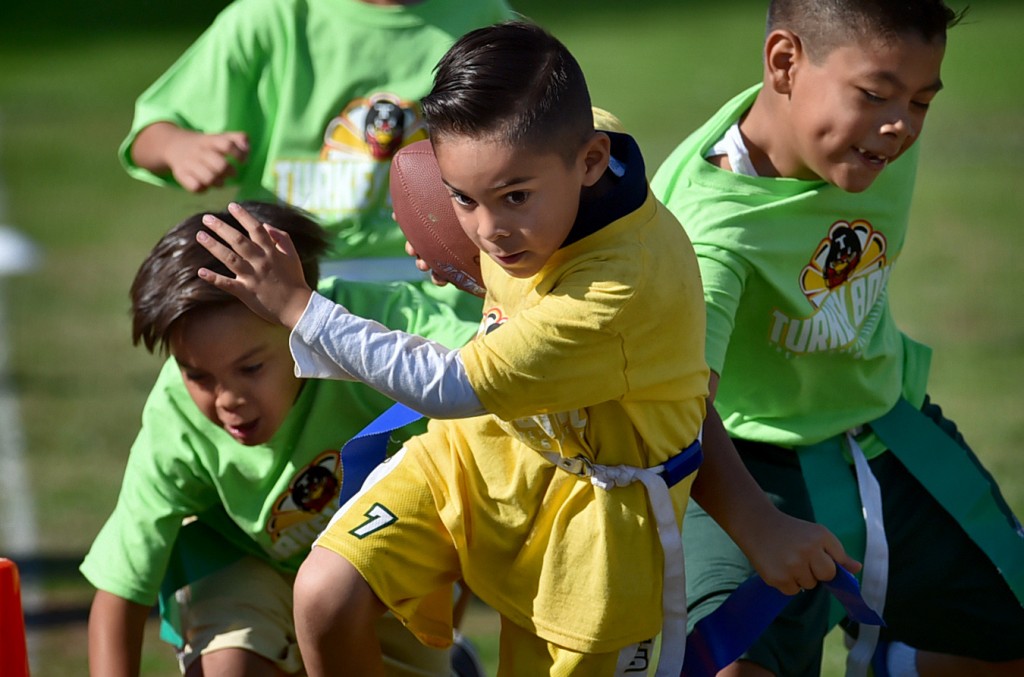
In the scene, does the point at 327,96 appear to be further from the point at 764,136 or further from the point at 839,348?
the point at 839,348

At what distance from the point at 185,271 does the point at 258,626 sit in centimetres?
86

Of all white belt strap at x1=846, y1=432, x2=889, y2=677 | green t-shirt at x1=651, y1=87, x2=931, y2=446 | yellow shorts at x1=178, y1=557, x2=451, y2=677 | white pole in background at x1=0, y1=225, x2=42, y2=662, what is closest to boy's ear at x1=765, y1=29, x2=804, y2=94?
green t-shirt at x1=651, y1=87, x2=931, y2=446

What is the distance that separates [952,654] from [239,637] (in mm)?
1644

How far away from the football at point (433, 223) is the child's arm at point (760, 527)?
0.52 m

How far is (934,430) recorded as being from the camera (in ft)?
11.7

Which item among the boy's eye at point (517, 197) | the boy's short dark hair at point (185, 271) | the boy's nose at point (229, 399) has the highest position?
the boy's eye at point (517, 197)

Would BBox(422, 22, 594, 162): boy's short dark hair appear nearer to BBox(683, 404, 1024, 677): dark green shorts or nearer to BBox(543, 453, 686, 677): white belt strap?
BBox(543, 453, 686, 677): white belt strap

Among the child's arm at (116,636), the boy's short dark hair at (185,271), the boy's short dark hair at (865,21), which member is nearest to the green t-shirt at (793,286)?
the boy's short dark hair at (865,21)

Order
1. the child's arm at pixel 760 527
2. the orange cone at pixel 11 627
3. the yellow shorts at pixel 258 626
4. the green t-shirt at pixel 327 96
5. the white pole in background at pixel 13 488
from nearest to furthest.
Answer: the child's arm at pixel 760 527, the orange cone at pixel 11 627, the yellow shorts at pixel 258 626, the green t-shirt at pixel 327 96, the white pole in background at pixel 13 488

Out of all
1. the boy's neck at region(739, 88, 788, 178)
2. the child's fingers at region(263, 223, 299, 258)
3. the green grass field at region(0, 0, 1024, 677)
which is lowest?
the green grass field at region(0, 0, 1024, 677)

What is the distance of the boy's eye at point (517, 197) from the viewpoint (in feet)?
8.30

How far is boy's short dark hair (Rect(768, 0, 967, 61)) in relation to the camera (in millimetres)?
3119

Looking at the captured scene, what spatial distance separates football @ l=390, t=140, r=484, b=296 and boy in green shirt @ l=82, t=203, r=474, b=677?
368 mm

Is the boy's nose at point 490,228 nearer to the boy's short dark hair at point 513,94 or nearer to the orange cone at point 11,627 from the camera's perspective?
the boy's short dark hair at point 513,94
